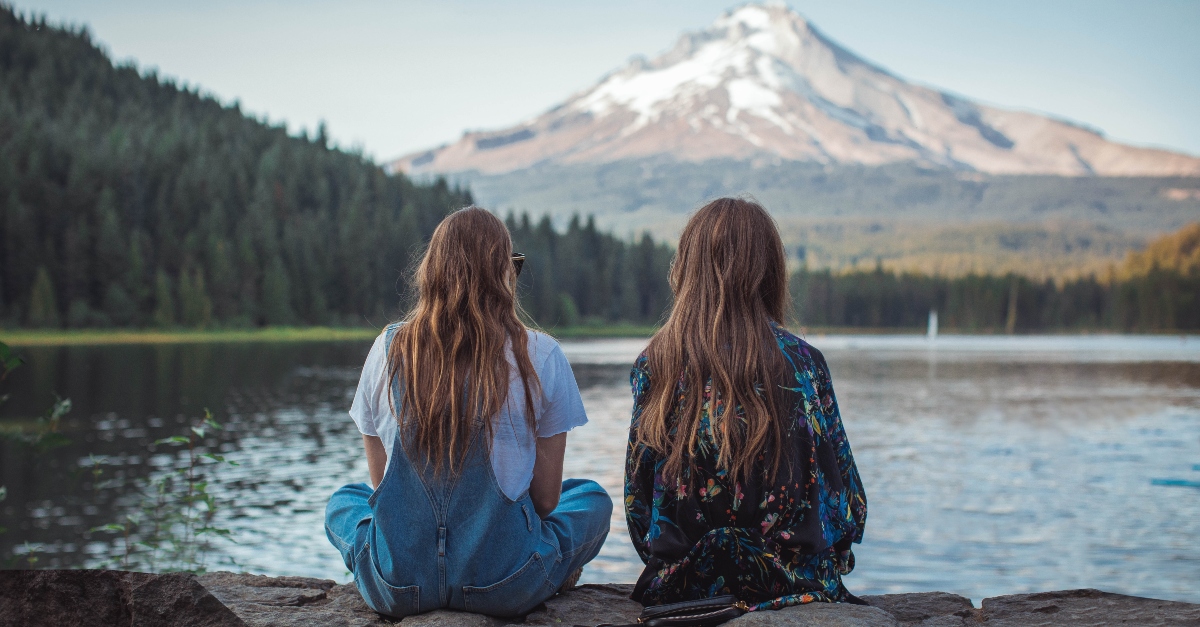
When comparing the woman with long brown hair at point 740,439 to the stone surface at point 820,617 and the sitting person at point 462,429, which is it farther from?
the sitting person at point 462,429

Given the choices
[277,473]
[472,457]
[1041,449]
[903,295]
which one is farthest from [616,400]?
[903,295]

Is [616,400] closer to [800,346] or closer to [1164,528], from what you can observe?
[1164,528]

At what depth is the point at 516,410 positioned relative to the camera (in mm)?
3592

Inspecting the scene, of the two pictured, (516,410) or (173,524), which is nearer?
(516,410)

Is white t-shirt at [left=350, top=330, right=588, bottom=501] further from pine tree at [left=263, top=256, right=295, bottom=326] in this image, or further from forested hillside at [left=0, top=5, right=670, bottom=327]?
pine tree at [left=263, top=256, right=295, bottom=326]

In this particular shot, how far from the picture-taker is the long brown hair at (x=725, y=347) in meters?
3.39

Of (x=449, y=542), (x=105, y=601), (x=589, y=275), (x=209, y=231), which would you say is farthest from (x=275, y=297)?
(x=105, y=601)

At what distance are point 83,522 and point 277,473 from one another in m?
4.44

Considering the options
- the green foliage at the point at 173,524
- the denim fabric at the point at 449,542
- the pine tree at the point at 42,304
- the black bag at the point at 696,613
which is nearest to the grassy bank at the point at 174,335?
the pine tree at the point at 42,304

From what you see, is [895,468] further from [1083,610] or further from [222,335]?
[222,335]

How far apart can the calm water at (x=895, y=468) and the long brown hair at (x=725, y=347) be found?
4.29m

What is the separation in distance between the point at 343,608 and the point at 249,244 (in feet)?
278

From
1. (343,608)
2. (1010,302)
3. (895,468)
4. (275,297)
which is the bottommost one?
(895,468)

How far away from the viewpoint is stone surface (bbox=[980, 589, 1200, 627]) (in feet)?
11.8
